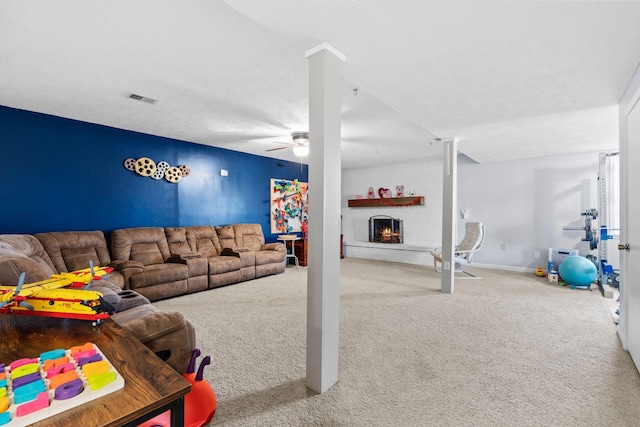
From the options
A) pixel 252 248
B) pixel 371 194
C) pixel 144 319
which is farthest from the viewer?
pixel 371 194

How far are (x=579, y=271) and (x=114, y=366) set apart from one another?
5722mm

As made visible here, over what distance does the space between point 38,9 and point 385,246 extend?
22.0 ft

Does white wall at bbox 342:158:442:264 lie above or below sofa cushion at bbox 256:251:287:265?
above

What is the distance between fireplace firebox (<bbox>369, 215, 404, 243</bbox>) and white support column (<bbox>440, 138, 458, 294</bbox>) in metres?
2.86

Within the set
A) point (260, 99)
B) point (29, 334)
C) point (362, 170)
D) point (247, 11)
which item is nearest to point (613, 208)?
point (362, 170)

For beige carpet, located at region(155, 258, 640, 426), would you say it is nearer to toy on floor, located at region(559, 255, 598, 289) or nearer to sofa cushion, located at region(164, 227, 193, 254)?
toy on floor, located at region(559, 255, 598, 289)

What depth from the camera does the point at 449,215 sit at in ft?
14.3

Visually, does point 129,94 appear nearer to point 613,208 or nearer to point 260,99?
point 260,99

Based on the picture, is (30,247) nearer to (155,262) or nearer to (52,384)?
(155,262)

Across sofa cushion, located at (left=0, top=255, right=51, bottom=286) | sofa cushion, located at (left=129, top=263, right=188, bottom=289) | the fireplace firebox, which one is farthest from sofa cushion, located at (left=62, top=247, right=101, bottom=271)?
the fireplace firebox

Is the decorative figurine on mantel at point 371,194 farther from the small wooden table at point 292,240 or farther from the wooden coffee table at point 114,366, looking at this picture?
the wooden coffee table at point 114,366

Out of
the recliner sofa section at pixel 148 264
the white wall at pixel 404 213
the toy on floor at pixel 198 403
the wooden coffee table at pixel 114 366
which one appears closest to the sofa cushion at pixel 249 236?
the recliner sofa section at pixel 148 264

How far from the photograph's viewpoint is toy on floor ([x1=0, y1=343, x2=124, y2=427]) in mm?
659

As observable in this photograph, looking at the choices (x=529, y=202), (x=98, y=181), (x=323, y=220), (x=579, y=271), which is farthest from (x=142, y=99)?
(x=529, y=202)
